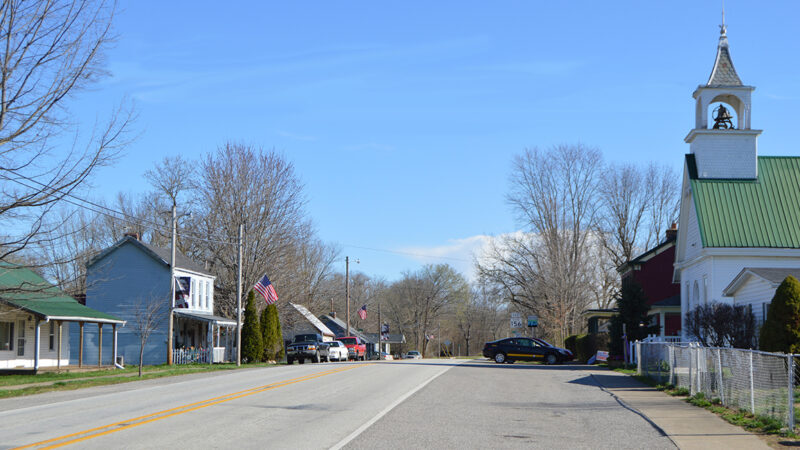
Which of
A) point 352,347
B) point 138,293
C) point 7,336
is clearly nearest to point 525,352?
point 352,347

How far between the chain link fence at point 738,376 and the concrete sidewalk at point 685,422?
0.60 meters

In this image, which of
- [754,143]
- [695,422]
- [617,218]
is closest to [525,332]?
[617,218]

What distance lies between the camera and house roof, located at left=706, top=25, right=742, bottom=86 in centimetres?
3678

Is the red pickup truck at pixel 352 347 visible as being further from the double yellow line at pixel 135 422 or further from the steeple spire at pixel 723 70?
the double yellow line at pixel 135 422

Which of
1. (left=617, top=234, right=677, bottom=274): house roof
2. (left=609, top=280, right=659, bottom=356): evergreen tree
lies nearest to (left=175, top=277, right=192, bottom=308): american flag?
(left=609, top=280, right=659, bottom=356): evergreen tree

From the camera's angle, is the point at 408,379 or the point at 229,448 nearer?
the point at 229,448

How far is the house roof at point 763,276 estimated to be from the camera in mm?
24772

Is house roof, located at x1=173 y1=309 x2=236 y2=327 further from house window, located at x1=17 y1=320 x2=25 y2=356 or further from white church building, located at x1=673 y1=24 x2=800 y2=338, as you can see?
white church building, located at x1=673 y1=24 x2=800 y2=338

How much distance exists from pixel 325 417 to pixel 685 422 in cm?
646

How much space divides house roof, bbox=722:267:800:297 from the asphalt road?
7.34 meters

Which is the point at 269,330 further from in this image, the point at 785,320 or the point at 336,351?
the point at 785,320

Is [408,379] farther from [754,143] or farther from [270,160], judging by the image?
[270,160]

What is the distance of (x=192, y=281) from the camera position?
4844 cm

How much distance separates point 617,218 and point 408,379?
46.5 metres
